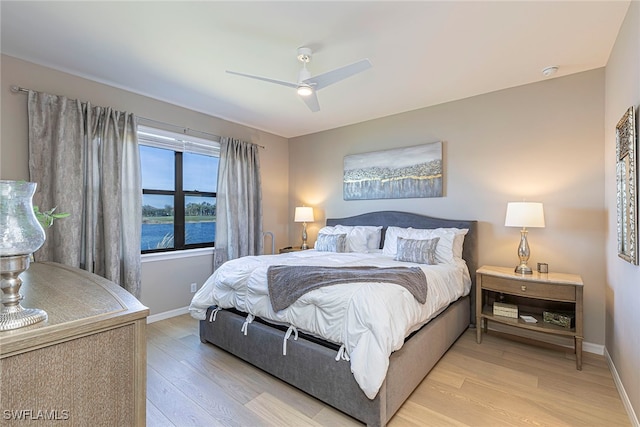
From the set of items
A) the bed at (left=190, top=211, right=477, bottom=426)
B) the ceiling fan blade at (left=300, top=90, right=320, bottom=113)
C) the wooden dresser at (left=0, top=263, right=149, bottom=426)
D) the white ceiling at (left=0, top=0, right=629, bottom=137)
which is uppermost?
the white ceiling at (left=0, top=0, right=629, bottom=137)

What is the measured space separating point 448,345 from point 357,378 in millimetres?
1440

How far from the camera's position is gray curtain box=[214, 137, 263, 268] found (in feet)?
13.4

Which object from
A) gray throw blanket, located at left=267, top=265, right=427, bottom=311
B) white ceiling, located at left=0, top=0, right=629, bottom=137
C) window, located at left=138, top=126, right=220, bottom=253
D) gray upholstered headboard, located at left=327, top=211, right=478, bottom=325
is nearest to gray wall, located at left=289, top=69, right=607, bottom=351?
gray upholstered headboard, located at left=327, top=211, right=478, bottom=325

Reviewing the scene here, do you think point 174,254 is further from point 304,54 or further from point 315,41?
point 315,41

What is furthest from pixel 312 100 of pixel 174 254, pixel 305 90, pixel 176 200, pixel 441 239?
pixel 174 254

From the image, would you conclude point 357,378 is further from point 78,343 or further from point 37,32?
point 37,32

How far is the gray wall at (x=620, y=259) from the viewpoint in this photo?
5.93 feet

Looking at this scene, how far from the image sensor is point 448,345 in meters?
2.69

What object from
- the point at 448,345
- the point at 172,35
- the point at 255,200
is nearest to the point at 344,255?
the point at 448,345

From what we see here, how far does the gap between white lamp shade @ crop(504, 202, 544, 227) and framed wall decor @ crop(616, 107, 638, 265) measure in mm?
565

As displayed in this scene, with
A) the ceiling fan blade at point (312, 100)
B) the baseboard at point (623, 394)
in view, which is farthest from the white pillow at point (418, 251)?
the ceiling fan blade at point (312, 100)

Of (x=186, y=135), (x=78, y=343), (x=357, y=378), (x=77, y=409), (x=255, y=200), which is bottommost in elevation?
(x=357, y=378)

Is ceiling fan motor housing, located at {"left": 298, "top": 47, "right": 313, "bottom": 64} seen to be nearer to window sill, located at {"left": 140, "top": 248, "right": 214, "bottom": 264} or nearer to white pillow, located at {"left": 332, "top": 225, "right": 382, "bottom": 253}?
white pillow, located at {"left": 332, "top": 225, "right": 382, "bottom": 253}

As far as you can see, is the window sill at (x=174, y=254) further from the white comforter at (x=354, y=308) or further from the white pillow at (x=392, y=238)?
the white pillow at (x=392, y=238)
